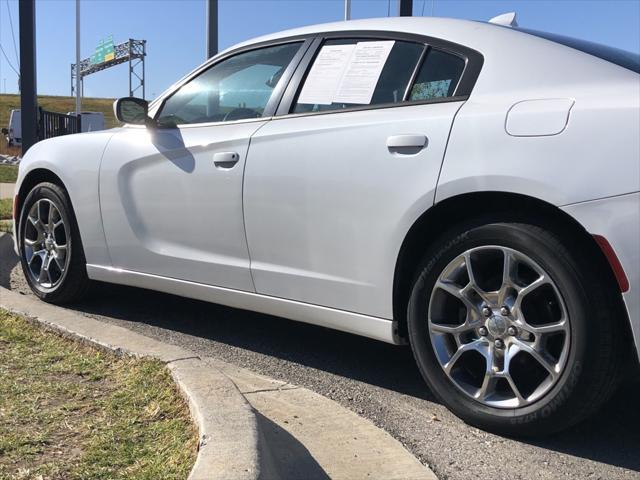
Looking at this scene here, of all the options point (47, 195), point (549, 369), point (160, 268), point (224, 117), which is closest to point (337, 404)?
point (549, 369)

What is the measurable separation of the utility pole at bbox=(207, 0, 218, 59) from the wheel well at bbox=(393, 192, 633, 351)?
803 centimetres

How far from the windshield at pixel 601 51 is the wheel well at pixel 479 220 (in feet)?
2.09

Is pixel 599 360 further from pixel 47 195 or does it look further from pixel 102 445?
pixel 47 195

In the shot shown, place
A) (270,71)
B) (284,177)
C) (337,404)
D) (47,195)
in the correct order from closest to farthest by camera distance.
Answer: (337,404)
(284,177)
(270,71)
(47,195)

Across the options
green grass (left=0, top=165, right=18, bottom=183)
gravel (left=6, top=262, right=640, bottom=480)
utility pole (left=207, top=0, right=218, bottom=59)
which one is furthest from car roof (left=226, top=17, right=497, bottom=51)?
green grass (left=0, top=165, right=18, bottom=183)

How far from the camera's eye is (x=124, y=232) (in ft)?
13.3

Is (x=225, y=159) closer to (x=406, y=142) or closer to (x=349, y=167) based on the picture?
(x=349, y=167)

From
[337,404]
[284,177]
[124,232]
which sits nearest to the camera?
[337,404]

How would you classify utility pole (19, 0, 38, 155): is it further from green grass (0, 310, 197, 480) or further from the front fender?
green grass (0, 310, 197, 480)

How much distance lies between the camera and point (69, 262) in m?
4.35

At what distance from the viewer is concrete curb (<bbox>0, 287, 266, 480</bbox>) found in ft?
6.81

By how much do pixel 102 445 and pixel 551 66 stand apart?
2.20 metres

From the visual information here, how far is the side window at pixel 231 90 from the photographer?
3.66 meters

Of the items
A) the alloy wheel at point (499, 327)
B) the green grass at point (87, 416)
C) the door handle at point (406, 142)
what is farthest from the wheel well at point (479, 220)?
the green grass at point (87, 416)
